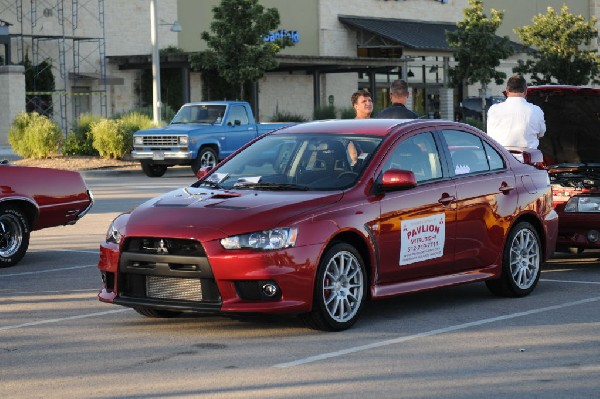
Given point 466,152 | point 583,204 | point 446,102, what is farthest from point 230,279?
point 446,102

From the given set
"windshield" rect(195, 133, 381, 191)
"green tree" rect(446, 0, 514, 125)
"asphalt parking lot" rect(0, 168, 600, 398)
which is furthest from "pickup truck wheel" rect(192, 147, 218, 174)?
"green tree" rect(446, 0, 514, 125)

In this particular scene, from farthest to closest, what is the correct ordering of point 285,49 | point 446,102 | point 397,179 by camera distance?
point 446,102 → point 285,49 → point 397,179

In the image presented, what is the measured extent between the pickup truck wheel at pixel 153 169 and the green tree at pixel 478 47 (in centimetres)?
2782

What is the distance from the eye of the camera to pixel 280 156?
33.4 ft

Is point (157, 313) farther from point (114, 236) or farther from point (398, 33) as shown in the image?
point (398, 33)

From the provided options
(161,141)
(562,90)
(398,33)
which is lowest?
(161,141)

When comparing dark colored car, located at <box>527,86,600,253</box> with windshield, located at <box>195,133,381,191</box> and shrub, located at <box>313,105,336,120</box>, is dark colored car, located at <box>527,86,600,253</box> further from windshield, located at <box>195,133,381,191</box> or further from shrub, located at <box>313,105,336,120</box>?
shrub, located at <box>313,105,336,120</box>

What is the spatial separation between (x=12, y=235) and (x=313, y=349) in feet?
20.4

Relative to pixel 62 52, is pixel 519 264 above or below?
below

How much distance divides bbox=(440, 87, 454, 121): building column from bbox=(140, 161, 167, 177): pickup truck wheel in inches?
1550

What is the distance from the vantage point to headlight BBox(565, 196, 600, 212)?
12773 millimetres

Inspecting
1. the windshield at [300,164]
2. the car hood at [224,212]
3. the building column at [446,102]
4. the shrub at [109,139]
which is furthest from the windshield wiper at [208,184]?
the building column at [446,102]

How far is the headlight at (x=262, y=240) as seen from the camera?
28.8 feet

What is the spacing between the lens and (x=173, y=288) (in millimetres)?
8984
